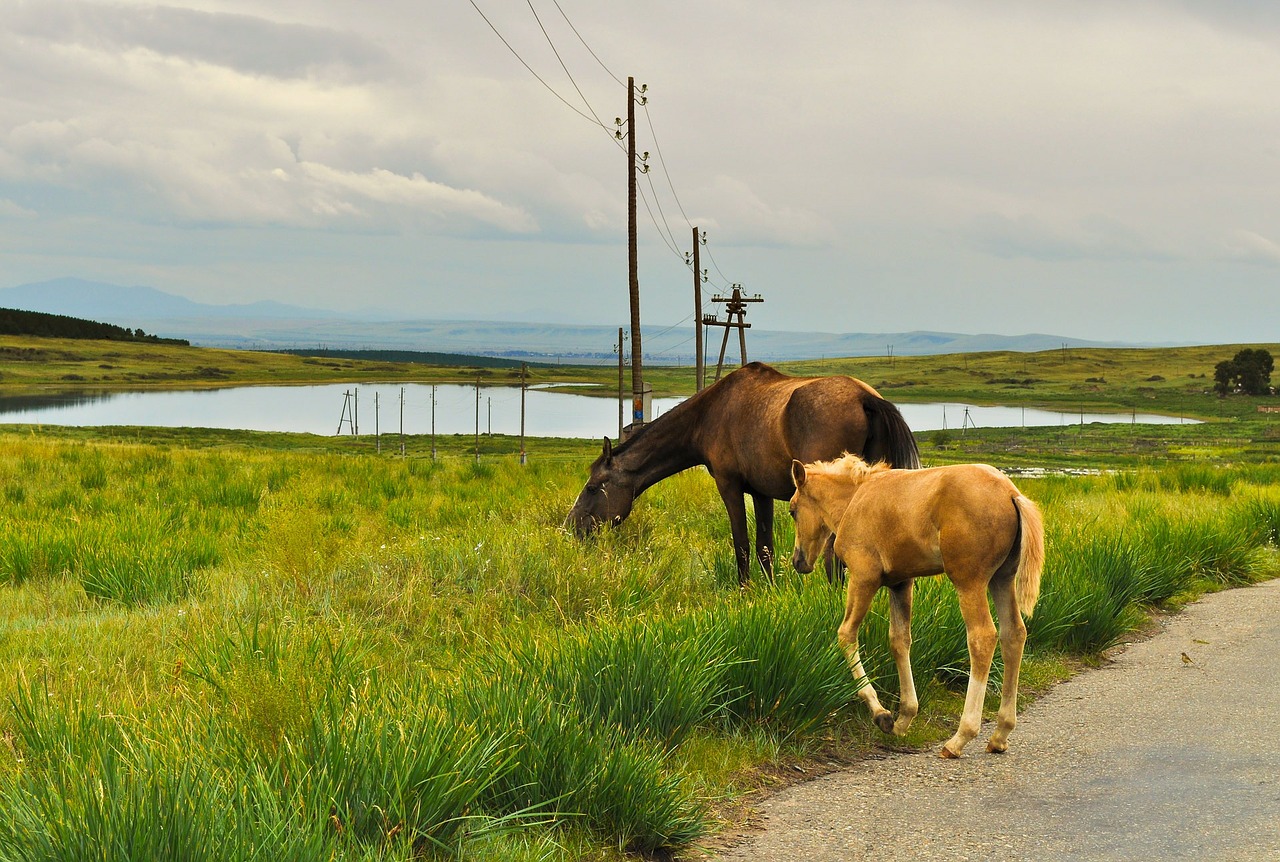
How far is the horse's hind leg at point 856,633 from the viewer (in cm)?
545

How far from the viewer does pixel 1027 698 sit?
6434 millimetres

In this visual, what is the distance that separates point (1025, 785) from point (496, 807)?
8.30 ft

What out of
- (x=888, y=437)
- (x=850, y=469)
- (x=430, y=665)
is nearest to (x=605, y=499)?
(x=888, y=437)

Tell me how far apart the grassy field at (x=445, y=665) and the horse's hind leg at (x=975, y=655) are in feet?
1.70

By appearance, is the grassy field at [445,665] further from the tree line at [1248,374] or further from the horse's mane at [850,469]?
the tree line at [1248,374]

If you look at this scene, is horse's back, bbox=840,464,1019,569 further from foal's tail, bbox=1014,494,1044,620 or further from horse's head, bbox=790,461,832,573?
horse's head, bbox=790,461,832,573

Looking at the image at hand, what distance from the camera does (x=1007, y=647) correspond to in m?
5.36

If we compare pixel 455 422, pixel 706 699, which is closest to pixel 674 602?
pixel 706 699

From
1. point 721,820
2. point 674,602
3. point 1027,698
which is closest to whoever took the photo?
point 721,820

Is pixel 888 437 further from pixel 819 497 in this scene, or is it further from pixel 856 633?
pixel 856 633

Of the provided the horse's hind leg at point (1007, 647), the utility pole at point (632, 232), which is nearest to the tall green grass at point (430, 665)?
the horse's hind leg at point (1007, 647)

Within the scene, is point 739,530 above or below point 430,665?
above

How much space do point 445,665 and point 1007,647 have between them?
10.4 ft

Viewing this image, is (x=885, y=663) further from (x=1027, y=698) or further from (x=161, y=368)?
(x=161, y=368)
